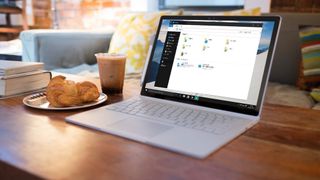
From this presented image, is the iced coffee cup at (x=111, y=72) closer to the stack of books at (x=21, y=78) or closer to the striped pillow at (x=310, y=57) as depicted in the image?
the stack of books at (x=21, y=78)

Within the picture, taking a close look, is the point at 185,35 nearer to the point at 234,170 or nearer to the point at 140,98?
the point at 140,98

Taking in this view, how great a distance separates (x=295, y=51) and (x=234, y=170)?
1409 millimetres

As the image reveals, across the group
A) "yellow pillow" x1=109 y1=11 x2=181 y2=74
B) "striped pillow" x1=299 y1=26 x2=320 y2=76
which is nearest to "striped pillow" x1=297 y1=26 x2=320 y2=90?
"striped pillow" x1=299 y1=26 x2=320 y2=76

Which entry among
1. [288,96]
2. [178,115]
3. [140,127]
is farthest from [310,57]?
[140,127]

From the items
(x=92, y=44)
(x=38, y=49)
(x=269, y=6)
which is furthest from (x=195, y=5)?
(x=38, y=49)

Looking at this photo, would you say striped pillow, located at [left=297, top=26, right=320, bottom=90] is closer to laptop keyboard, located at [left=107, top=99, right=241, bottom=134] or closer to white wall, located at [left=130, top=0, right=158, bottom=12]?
laptop keyboard, located at [left=107, top=99, right=241, bottom=134]

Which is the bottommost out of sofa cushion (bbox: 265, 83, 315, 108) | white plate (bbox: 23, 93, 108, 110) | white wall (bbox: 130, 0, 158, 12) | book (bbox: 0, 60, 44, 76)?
sofa cushion (bbox: 265, 83, 315, 108)

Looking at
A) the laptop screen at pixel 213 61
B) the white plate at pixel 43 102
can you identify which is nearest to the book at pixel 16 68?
the white plate at pixel 43 102

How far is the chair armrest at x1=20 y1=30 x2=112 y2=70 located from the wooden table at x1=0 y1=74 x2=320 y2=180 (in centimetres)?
135

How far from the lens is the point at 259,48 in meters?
0.71

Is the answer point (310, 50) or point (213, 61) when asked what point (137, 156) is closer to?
point (213, 61)

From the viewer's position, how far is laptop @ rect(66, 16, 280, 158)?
0.59 m

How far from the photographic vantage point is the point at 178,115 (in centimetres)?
68

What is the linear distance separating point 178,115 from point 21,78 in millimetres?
495
